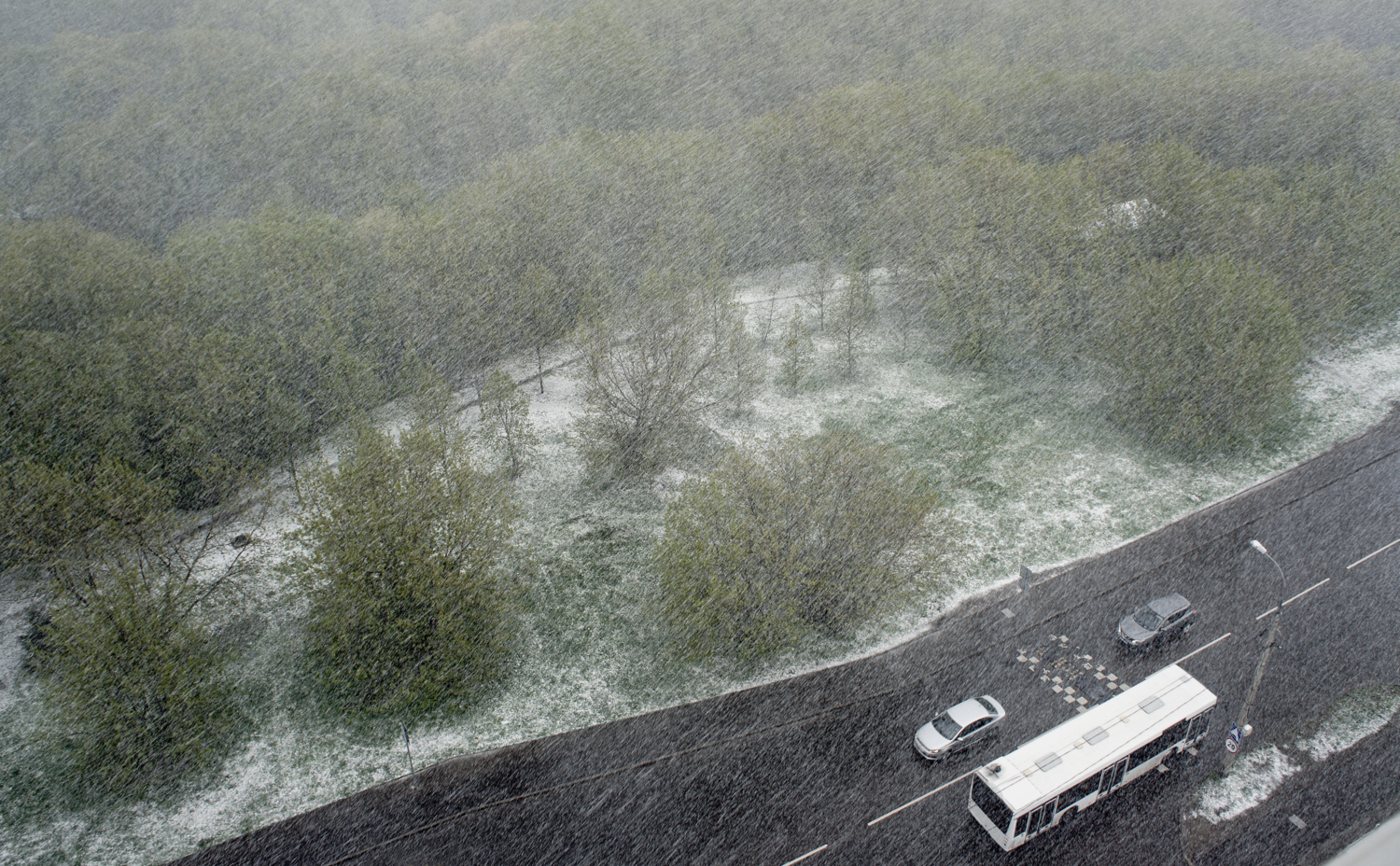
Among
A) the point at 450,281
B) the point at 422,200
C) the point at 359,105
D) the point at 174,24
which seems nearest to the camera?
the point at 450,281

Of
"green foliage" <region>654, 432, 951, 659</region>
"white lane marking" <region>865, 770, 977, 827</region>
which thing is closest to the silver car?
"white lane marking" <region>865, 770, 977, 827</region>

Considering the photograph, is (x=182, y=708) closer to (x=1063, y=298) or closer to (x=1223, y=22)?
(x=1063, y=298)

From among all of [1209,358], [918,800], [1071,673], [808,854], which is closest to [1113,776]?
[918,800]

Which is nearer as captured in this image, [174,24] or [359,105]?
[359,105]

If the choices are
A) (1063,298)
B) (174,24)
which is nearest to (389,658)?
(1063,298)

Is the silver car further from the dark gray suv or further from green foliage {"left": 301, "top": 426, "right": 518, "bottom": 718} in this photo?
green foliage {"left": 301, "top": 426, "right": 518, "bottom": 718}
